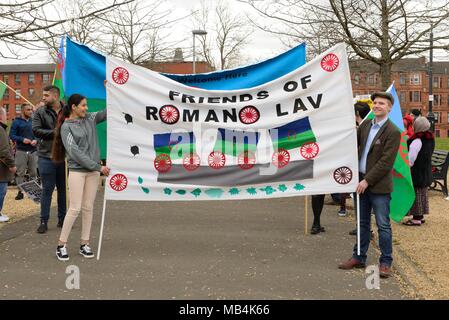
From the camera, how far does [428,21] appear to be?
10602 millimetres

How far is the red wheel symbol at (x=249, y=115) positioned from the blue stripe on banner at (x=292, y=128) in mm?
252

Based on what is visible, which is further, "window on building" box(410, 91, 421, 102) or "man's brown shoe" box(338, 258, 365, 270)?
"window on building" box(410, 91, 421, 102)

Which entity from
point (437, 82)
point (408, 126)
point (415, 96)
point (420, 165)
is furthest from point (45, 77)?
point (420, 165)

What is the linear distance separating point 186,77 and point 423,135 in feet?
13.8

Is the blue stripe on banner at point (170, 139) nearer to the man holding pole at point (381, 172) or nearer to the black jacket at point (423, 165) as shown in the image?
the man holding pole at point (381, 172)

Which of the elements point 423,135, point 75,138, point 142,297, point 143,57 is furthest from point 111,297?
point 143,57

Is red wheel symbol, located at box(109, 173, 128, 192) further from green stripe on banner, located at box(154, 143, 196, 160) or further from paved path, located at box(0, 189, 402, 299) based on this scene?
paved path, located at box(0, 189, 402, 299)

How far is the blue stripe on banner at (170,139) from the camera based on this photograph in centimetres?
584

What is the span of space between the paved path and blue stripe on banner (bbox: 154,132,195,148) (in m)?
1.33

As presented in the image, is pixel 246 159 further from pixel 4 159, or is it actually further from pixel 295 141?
pixel 4 159

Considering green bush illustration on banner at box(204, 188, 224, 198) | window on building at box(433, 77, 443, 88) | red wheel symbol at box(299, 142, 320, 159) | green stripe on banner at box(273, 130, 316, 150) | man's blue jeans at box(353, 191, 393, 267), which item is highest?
window on building at box(433, 77, 443, 88)


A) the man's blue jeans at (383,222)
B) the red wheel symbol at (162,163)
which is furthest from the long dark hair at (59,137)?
the man's blue jeans at (383,222)

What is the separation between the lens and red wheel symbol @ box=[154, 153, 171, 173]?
5816 mm

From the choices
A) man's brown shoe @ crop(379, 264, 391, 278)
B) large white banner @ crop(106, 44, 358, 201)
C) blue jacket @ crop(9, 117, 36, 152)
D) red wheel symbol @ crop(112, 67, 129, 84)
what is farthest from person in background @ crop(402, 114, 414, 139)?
blue jacket @ crop(9, 117, 36, 152)
